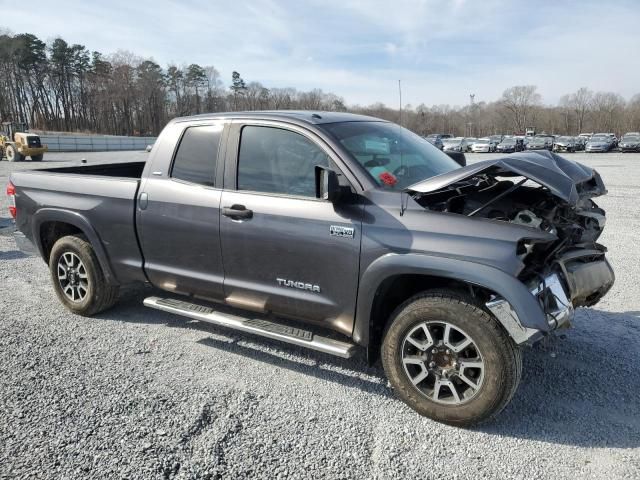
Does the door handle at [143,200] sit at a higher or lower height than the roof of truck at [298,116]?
lower

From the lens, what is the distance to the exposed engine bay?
3.03 meters

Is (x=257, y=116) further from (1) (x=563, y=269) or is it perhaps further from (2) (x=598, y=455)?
(2) (x=598, y=455)

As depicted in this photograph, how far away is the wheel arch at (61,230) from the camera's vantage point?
4734 mm

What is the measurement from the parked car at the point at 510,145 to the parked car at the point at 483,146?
0.90 metres

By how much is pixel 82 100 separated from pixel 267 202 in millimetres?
100625

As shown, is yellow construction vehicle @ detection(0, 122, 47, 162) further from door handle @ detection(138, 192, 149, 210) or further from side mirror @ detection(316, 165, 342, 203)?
side mirror @ detection(316, 165, 342, 203)

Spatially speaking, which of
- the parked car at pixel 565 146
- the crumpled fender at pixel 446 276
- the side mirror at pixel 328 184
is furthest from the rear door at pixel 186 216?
the parked car at pixel 565 146

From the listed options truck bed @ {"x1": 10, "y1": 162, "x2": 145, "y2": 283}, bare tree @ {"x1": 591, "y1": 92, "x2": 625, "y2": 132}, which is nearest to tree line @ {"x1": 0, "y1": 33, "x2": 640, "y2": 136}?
bare tree @ {"x1": 591, "y1": 92, "x2": 625, "y2": 132}

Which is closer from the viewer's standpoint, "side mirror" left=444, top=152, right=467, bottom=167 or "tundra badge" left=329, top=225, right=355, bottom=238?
"tundra badge" left=329, top=225, right=355, bottom=238

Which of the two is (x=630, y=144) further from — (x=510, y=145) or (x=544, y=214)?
(x=544, y=214)

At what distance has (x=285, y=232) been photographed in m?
3.58

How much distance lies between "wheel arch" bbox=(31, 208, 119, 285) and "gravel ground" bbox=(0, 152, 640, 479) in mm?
662

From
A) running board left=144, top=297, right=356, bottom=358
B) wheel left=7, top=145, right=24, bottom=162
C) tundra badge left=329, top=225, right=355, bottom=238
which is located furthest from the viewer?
wheel left=7, top=145, right=24, bottom=162

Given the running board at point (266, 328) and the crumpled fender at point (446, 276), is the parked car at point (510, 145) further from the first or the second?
the crumpled fender at point (446, 276)
